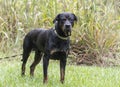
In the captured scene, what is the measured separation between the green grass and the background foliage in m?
1.16

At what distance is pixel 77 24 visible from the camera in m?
9.54

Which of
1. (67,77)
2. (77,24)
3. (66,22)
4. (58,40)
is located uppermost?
(66,22)

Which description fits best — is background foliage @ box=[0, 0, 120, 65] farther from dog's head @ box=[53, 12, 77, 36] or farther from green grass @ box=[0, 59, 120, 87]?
dog's head @ box=[53, 12, 77, 36]

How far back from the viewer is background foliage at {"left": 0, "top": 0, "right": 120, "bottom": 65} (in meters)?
9.38

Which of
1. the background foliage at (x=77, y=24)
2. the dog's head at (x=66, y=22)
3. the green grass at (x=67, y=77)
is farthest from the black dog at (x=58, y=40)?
the background foliage at (x=77, y=24)

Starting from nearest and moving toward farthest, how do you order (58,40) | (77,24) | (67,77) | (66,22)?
(66,22) < (58,40) < (67,77) < (77,24)

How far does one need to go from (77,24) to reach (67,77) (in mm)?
2597

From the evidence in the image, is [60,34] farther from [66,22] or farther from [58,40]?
[66,22]

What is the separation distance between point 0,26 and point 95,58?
2814mm

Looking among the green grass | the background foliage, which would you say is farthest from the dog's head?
the background foliage

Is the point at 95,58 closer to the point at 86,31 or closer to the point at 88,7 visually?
the point at 86,31

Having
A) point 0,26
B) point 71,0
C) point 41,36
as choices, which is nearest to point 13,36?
point 0,26

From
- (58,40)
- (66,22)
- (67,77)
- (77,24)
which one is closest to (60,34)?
(58,40)

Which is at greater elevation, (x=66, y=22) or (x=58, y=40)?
(x=66, y=22)
